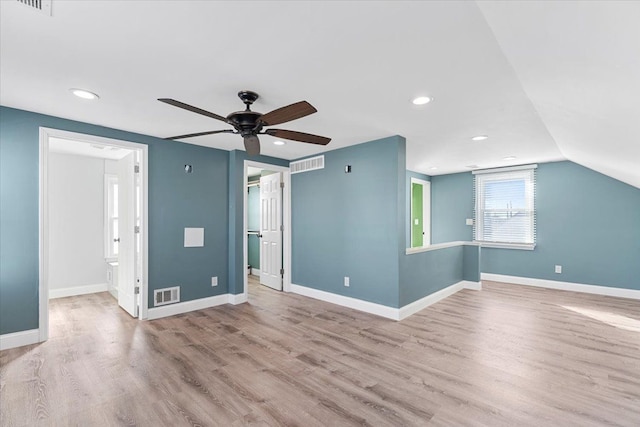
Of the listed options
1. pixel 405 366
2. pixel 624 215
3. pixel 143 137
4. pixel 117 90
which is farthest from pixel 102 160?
pixel 624 215

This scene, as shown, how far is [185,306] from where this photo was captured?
416cm

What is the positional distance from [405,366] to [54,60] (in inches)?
140

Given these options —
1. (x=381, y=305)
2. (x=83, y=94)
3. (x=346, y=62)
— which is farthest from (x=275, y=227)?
(x=346, y=62)

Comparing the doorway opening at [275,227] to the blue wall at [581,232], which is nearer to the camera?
the blue wall at [581,232]

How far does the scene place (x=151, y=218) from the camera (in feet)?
12.8

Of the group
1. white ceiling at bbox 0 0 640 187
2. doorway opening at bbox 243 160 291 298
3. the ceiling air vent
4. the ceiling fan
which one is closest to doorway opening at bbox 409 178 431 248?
doorway opening at bbox 243 160 291 298

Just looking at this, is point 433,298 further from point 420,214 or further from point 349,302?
point 420,214

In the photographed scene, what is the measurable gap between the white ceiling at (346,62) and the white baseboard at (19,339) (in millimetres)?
2258

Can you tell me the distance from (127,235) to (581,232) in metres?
7.30

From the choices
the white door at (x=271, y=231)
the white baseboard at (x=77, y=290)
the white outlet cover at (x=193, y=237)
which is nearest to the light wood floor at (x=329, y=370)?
the white outlet cover at (x=193, y=237)

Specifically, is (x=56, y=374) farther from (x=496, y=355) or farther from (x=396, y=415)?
(x=496, y=355)

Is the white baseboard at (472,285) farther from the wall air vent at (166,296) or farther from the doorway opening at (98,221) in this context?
the doorway opening at (98,221)

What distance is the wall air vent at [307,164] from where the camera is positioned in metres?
4.83

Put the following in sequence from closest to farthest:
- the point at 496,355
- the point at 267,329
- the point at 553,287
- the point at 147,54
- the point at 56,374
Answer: the point at 147,54
the point at 56,374
the point at 496,355
the point at 267,329
the point at 553,287
